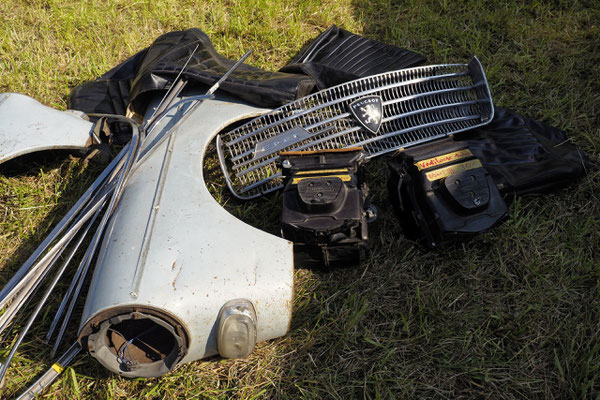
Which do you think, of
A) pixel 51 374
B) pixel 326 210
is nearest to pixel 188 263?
pixel 326 210

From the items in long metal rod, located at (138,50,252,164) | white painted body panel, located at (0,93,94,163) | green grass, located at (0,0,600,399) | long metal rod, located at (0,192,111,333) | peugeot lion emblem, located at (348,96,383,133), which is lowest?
green grass, located at (0,0,600,399)

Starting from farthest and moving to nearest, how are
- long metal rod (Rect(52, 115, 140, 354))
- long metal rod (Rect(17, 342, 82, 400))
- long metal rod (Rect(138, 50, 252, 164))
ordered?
long metal rod (Rect(138, 50, 252, 164))
long metal rod (Rect(52, 115, 140, 354))
long metal rod (Rect(17, 342, 82, 400))

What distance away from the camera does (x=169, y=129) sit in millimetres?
2264

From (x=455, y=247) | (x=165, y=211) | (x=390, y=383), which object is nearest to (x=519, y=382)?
(x=390, y=383)

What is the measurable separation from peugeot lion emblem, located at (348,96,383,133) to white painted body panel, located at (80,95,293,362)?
0.82 metres

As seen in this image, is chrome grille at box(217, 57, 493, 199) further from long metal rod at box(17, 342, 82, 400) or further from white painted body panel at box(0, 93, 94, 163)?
long metal rod at box(17, 342, 82, 400)

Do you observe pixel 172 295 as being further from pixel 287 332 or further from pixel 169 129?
pixel 169 129

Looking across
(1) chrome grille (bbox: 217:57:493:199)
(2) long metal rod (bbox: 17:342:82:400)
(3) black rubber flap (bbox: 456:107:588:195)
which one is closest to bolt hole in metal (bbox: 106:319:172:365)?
(2) long metal rod (bbox: 17:342:82:400)

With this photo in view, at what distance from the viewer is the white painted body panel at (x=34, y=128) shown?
224 cm

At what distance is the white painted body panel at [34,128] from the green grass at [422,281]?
273 millimetres

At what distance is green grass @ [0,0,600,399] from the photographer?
71.3 inches

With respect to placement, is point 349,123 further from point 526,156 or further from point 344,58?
point 526,156

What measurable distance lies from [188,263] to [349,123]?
110cm

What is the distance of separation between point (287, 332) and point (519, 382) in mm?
878
